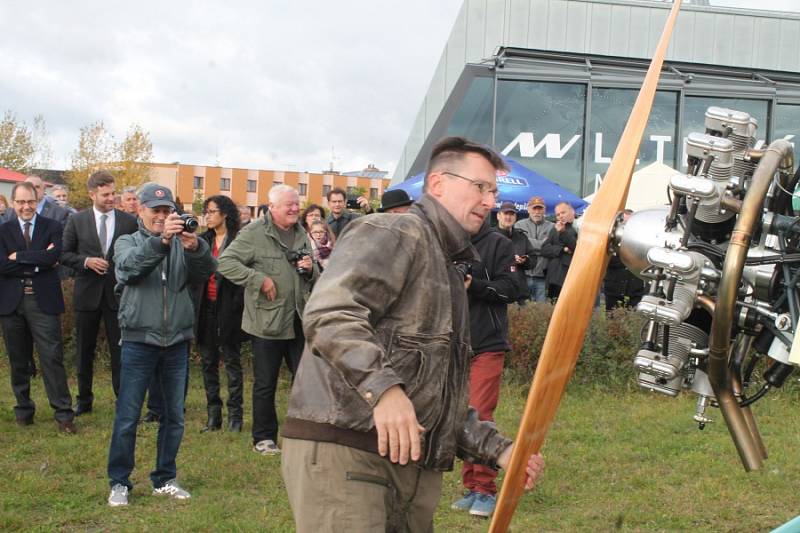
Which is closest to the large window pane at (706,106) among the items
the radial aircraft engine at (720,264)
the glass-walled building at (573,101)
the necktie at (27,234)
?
the glass-walled building at (573,101)

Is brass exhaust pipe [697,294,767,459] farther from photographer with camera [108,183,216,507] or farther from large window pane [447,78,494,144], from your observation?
large window pane [447,78,494,144]

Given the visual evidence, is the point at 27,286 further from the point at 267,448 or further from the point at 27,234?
the point at 267,448

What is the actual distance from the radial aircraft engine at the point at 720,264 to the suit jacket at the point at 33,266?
21.8ft

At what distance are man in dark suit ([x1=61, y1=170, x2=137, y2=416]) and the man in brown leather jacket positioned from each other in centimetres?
606

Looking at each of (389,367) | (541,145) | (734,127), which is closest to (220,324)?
(389,367)

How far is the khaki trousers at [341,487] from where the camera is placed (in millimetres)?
3069

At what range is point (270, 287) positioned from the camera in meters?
7.80

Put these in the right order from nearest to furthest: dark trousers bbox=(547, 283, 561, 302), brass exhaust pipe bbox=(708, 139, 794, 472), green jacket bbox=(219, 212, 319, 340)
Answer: brass exhaust pipe bbox=(708, 139, 794, 472) → green jacket bbox=(219, 212, 319, 340) → dark trousers bbox=(547, 283, 561, 302)

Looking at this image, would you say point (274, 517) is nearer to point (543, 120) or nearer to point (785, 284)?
point (785, 284)

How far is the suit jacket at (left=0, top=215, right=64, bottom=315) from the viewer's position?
8.26m

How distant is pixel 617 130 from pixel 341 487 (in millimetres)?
17938

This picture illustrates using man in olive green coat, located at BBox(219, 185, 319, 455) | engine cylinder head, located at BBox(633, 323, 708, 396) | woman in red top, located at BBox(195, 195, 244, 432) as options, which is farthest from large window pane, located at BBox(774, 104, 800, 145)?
engine cylinder head, located at BBox(633, 323, 708, 396)

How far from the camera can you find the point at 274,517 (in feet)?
19.9

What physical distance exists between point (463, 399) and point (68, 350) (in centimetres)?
855
